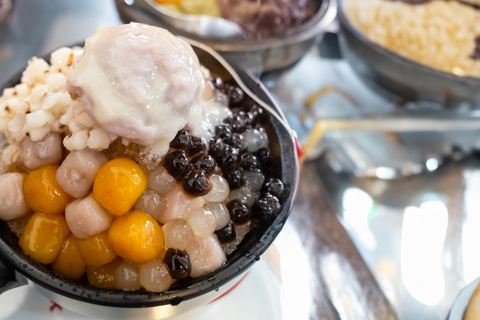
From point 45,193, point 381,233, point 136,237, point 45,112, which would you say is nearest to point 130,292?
point 136,237

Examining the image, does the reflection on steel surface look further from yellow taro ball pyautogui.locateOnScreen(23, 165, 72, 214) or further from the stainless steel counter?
yellow taro ball pyautogui.locateOnScreen(23, 165, 72, 214)

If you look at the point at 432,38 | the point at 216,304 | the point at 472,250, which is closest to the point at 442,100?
the point at 432,38

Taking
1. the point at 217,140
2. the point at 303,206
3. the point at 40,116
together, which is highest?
the point at 40,116

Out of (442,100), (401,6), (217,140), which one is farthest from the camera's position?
(401,6)

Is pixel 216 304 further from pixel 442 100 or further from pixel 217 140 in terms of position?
pixel 442 100

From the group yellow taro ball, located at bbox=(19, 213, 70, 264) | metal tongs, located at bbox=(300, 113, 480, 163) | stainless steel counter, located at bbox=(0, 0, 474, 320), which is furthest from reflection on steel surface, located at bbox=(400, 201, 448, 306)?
yellow taro ball, located at bbox=(19, 213, 70, 264)

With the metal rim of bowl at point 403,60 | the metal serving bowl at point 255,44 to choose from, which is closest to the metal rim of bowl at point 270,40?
the metal serving bowl at point 255,44

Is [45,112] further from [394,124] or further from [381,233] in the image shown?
[394,124]
